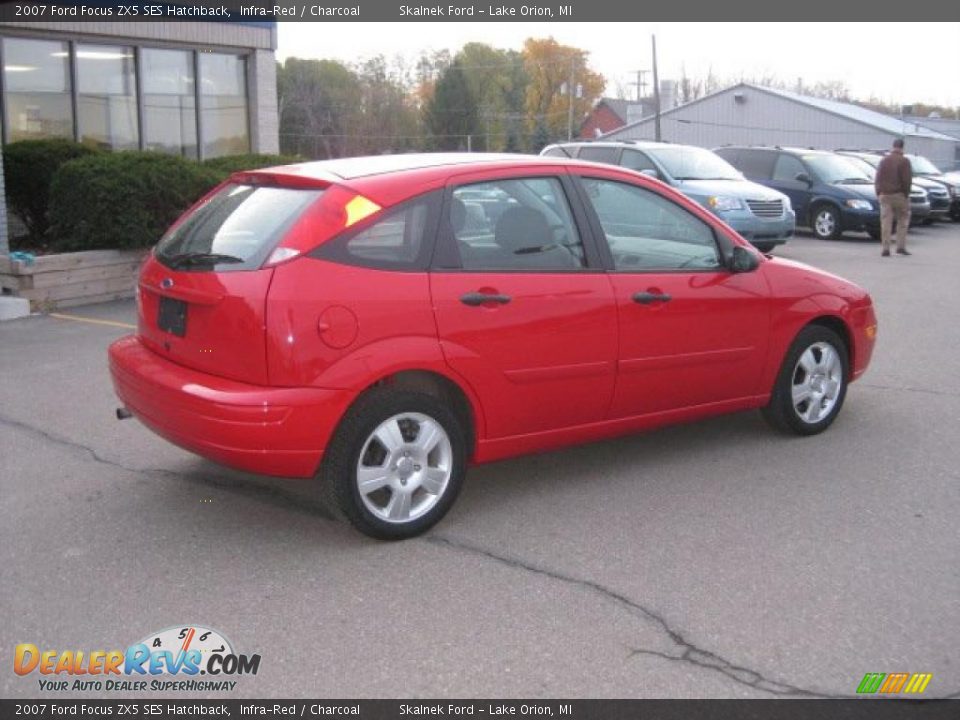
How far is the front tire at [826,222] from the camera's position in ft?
68.8

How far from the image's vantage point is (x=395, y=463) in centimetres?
466

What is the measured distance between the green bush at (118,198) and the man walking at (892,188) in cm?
1141

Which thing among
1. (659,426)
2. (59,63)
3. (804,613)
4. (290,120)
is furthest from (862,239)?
(290,120)

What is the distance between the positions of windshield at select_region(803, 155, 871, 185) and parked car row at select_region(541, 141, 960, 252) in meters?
0.02

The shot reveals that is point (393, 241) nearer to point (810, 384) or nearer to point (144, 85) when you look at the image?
point (810, 384)

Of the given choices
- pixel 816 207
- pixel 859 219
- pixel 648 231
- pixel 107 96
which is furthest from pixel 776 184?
pixel 648 231

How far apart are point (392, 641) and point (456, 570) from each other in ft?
2.25

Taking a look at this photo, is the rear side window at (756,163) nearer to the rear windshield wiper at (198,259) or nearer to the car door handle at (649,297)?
the car door handle at (649,297)

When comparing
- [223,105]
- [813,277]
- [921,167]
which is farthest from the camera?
[921,167]

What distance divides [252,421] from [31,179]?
398 inches

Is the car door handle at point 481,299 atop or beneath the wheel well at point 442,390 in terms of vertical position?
atop

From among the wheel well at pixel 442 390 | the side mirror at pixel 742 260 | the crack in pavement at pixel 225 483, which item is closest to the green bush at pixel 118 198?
the crack in pavement at pixel 225 483

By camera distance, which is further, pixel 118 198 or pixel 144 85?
pixel 144 85

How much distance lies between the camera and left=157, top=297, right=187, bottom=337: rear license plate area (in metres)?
4.75
